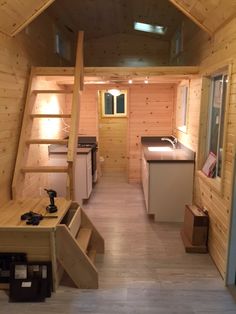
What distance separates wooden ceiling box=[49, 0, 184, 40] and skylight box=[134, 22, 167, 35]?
0.33 feet

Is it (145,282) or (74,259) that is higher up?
(74,259)

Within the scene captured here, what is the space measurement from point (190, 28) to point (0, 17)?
2.67 meters

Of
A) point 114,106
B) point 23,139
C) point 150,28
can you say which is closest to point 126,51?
point 150,28

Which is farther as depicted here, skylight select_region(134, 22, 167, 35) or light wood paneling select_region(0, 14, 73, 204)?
skylight select_region(134, 22, 167, 35)

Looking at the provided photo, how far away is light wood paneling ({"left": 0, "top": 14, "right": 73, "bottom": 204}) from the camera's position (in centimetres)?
270

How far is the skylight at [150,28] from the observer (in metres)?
4.93

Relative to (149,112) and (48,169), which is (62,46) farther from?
(48,169)

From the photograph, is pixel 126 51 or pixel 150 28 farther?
pixel 126 51

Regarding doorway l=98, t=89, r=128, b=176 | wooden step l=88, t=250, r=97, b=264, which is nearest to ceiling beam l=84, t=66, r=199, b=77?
wooden step l=88, t=250, r=97, b=264

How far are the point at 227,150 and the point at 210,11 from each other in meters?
1.26

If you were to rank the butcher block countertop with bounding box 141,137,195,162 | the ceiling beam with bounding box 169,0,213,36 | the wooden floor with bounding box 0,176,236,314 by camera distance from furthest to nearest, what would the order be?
the butcher block countertop with bounding box 141,137,195,162
the ceiling beam with bounding box 169,0,213,36
the wooden floor with bounding box 0,176,236,314

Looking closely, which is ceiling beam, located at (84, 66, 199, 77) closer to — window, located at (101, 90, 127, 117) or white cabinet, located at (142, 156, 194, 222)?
white cabinet, located at (142, 156, 194, 222)

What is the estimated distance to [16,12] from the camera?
243cm

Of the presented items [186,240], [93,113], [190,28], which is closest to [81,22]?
[93,113]
